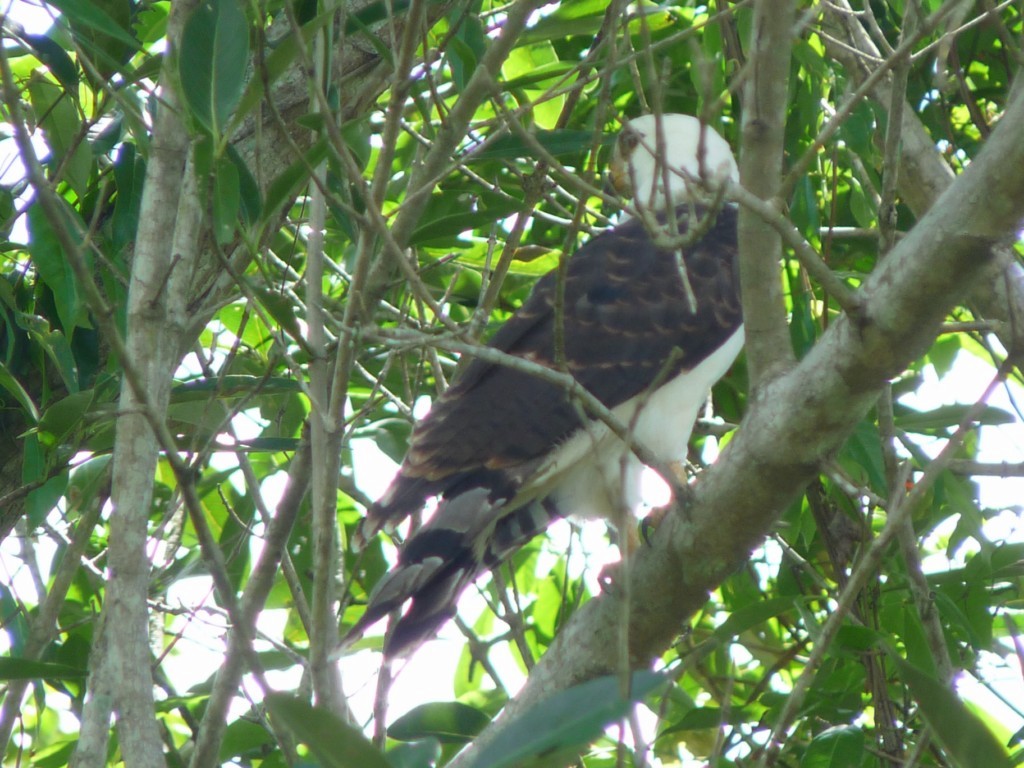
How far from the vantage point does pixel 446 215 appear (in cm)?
246

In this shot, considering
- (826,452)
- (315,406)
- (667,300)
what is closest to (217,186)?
(315,406)

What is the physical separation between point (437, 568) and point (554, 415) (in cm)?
54

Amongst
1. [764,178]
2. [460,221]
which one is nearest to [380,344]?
[460,221]

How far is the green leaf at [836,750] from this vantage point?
221 centimetres

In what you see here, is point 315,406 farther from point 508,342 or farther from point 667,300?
point 667,300

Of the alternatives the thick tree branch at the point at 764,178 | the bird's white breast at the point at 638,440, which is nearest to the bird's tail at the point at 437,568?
the bird's white breast at the point at 638,440

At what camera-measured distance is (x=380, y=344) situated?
7.52 ft

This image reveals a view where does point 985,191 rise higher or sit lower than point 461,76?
→ lower

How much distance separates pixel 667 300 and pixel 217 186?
1509mm

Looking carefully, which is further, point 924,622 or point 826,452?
point 924,622

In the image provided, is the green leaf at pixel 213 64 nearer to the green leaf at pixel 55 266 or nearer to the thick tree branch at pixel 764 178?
the green leaf at pixel 55 266

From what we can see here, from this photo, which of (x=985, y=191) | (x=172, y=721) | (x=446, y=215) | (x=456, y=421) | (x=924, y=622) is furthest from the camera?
(x=172, y=721)

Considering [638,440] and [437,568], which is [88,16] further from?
[638,440]

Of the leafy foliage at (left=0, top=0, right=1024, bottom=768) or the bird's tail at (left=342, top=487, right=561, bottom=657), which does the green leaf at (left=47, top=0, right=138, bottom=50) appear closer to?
the leafy foliage at (left=0, top=0, right=1024, bottom=768)
